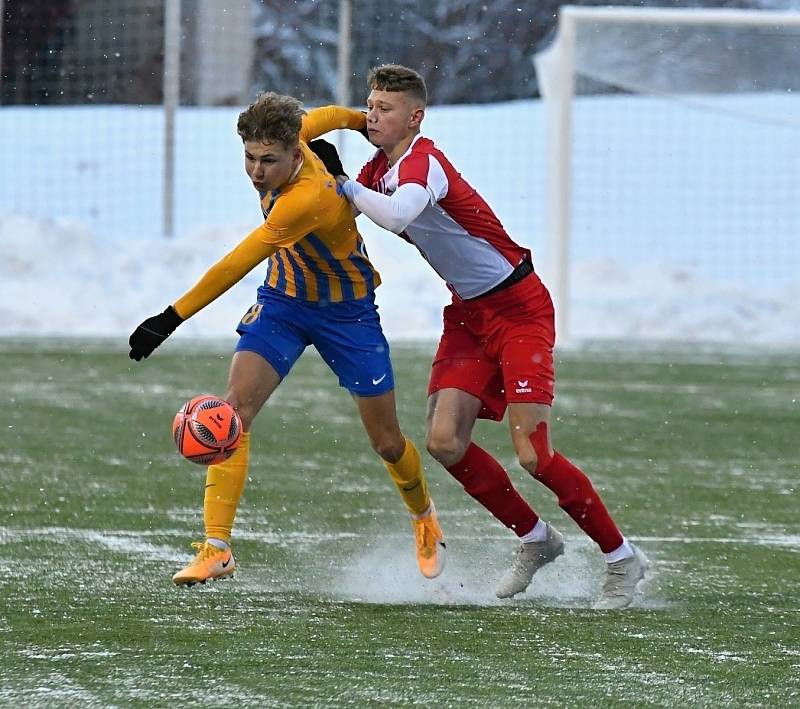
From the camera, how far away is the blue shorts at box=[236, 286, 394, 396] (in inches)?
232

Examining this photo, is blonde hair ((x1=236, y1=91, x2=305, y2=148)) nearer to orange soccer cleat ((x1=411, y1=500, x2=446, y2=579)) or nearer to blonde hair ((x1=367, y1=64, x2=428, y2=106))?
blonde hair ((x1=367, y1=64, x2=428, y2=106))

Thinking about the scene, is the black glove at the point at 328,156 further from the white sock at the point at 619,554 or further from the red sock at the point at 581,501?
the white sock at the point at 619,554

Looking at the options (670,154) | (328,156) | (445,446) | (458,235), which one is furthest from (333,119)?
(670,154)

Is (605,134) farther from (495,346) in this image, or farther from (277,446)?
(495,346)

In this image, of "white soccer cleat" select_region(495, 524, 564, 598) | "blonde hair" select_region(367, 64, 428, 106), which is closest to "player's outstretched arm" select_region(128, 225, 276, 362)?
"blonde hair" select_region(367, 64, 428, 106)

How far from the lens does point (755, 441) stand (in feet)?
30.9

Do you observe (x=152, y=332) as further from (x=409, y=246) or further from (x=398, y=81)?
(x=409, y=246)

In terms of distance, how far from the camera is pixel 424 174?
551 centimetres

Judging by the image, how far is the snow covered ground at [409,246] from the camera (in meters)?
17.1

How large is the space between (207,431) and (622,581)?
1.41 metres

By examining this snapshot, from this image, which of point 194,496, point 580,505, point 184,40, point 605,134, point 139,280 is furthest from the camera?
point 184,40

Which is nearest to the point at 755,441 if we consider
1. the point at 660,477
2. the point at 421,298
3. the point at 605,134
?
the point at 660,477

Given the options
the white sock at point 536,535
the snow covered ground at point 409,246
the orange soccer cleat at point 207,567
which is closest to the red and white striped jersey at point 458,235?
the white sock at point 536,535

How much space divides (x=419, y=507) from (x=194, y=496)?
5.17ft
